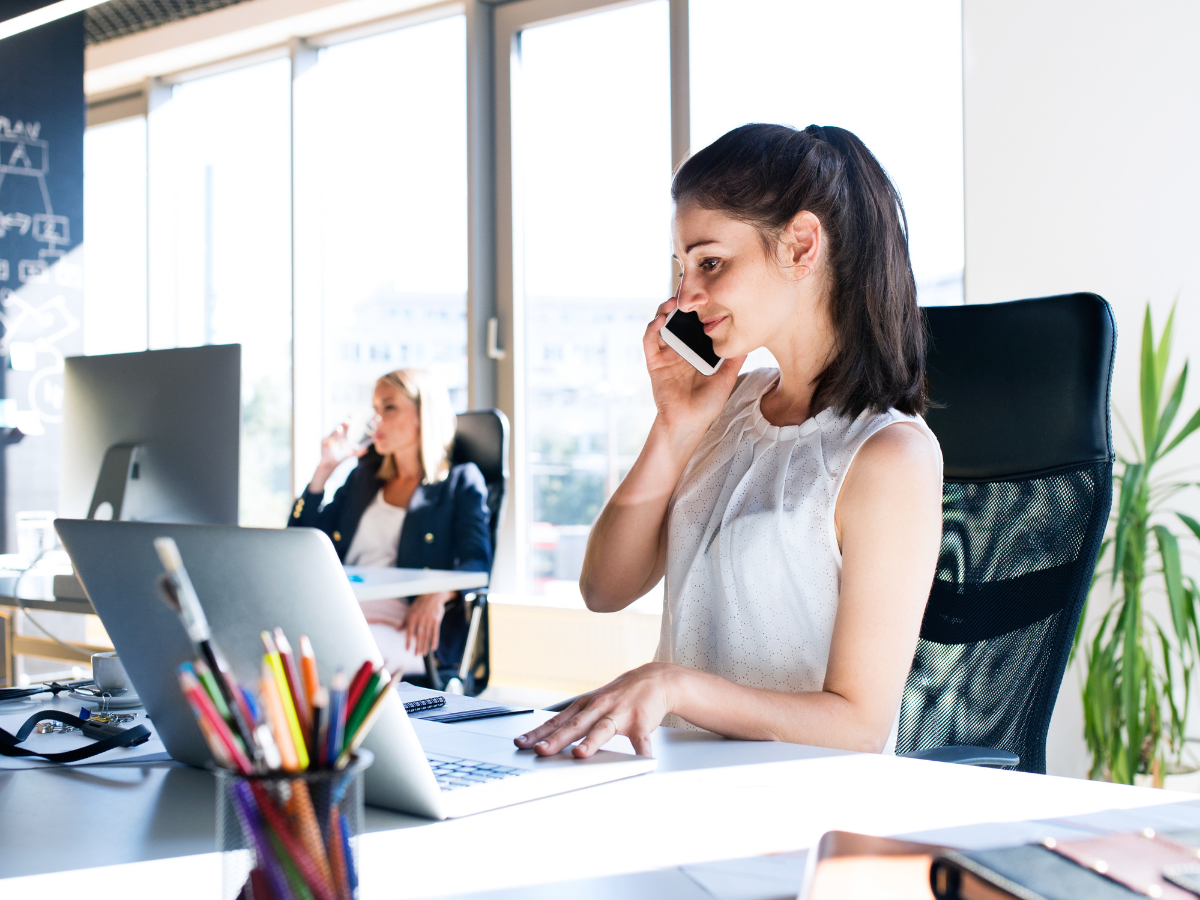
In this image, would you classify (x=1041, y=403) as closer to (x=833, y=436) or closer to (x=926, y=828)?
(x=833, y=436)

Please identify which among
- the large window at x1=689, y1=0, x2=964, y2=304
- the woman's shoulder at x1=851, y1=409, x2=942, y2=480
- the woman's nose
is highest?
the large window at x1=689, y1=0, x2=964, y2=304

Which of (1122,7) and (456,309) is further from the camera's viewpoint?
(456,309)

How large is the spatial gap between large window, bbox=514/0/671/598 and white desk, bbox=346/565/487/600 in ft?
4.73

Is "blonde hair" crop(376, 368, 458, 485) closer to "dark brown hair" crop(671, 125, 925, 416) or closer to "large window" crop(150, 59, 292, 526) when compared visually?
"large window" crop(150, 59, 292, 526)

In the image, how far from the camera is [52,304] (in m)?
3.98

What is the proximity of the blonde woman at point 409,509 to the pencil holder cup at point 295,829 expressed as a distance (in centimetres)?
237

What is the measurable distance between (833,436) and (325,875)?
3.34 ft

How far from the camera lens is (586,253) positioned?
4160 mm

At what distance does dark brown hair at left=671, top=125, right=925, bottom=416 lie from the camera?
1.37 m

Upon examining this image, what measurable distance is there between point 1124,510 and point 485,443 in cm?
172

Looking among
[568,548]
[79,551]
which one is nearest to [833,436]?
[79,551]

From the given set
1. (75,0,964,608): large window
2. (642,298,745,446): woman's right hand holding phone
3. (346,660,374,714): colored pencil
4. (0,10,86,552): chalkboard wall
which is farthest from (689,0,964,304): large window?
(346,660,374,714): colored pencil

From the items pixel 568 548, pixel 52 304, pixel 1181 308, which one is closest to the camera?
pixel 1181 308

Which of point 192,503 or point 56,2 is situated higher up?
point 56,2
